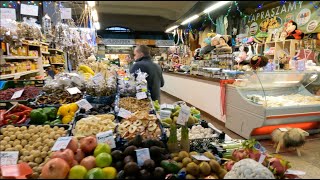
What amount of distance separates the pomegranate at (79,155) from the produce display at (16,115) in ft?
3.99

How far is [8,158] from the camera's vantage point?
1.70 m

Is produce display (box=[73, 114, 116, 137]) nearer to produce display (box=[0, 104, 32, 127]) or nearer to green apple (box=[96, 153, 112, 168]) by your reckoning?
green apple (box=[96, 153, 112, 168])

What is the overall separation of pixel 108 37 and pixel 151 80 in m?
14.9

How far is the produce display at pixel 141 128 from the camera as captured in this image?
1.97 meters

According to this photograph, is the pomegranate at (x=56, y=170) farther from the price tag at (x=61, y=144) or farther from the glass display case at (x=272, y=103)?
the glass display case at (x=272, y=103)

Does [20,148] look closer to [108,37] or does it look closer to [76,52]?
[76,52]

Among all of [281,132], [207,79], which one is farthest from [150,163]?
[207,79]

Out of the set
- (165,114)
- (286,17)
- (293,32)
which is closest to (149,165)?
(165,114)

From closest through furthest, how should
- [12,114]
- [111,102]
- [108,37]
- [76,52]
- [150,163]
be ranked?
[150,163] → [12,114] → [111,102] → [76,52] → [108,37]

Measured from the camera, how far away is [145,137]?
1.95m

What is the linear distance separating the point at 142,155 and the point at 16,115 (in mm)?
1705

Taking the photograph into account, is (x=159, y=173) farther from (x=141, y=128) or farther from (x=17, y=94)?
(x=17, y=94)

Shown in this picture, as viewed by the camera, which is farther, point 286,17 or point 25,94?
point 286,17

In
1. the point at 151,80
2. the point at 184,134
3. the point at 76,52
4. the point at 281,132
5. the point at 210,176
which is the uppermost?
the point at 76,52
